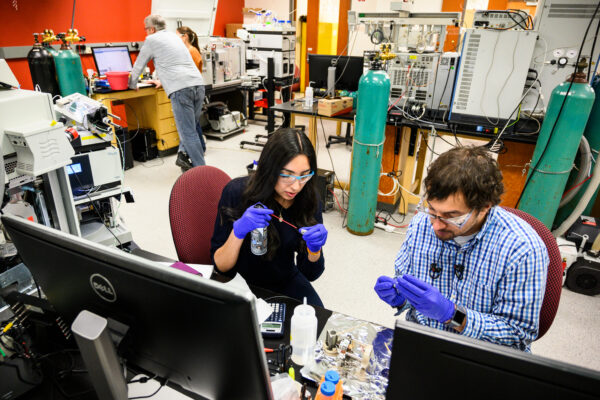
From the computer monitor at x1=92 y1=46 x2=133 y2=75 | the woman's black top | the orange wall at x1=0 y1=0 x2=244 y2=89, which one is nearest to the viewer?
the woman's black top

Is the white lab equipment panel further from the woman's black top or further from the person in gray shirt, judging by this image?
the person in gray shirt

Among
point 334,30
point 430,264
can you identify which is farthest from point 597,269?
point 334,30

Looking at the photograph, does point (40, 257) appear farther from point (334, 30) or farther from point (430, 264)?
point (334, 30)

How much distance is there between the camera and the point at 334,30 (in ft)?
25.9

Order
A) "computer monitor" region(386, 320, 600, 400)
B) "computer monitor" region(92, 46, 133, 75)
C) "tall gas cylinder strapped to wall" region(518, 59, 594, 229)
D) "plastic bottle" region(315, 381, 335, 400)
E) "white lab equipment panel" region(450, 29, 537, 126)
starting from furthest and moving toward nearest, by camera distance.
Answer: "computer monitor" region(92, 46, 133, 75)
"white lab equipment panel" region(450, 29, 537, 126)
"tall gas cylinder strapped to wall" region(518, 59, 594, 229)
"plastic bottle" region(315, 381, 335, 400)
"computer monitor" region(386, 320, 600, 400)

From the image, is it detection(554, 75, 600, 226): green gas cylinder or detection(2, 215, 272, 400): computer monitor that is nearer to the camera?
detection(2, 215, 272, 400): computer monitor

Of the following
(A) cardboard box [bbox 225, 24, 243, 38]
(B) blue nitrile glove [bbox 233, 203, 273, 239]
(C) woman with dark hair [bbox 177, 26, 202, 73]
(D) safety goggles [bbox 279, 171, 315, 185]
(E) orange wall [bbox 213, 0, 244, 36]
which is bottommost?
(B) blue nitrile glove [bbox 233, 203, 273, 239]

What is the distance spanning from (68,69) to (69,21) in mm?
1542

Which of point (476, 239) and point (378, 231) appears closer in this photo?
point (476, 239)

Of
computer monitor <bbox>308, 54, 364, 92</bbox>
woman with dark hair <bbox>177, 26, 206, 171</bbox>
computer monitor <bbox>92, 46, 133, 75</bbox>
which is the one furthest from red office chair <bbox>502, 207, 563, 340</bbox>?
computer monitor <bbox>92, 46, 133, 75</bbox>

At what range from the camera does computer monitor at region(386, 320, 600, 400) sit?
0.48m

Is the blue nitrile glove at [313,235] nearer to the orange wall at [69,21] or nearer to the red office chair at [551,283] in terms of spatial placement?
the red office chair at [551,283]

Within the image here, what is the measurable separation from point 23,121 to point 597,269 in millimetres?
3204

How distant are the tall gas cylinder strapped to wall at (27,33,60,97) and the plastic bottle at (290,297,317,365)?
328 centimetres
